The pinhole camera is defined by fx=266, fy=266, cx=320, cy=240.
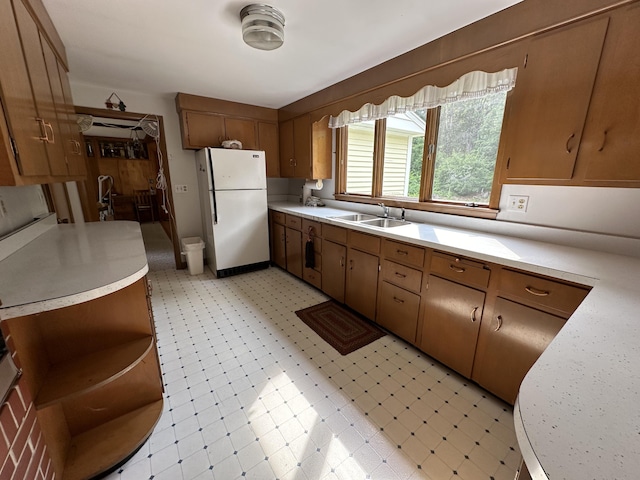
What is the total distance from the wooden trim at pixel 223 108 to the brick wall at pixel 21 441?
3178mm

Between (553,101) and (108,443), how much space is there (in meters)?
2.89

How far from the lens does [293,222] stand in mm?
3293

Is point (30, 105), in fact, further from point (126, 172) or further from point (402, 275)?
point (126, 172)

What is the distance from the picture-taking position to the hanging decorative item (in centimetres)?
305

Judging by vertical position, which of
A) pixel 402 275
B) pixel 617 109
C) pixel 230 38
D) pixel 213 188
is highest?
pixel 230 38

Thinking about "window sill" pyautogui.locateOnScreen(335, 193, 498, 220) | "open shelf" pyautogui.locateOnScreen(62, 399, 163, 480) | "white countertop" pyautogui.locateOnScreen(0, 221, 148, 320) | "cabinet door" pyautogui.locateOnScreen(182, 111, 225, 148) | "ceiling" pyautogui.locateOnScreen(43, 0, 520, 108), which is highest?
"ceiling" pyautogui.locateOnScreen(43, 0, 520, 108)

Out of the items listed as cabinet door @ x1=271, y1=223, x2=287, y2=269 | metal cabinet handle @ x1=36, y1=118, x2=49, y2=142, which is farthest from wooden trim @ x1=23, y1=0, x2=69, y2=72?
cabinet door @ x1=271, y1=223, x2=287, y2=269

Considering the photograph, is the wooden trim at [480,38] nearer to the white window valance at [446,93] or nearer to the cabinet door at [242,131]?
the white window valance at [446,93]

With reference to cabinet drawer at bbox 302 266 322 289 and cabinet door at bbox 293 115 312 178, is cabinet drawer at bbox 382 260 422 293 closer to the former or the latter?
cabinet drawer at bbox 302 266 322 289

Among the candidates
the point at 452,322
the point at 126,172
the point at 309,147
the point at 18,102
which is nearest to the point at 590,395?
the point at 452,322

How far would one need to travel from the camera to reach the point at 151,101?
3303 millimetres

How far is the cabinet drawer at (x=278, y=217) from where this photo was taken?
3.54 m

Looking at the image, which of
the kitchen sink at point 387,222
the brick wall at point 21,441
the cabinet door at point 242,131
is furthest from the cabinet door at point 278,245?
the brick wall at point 21,441

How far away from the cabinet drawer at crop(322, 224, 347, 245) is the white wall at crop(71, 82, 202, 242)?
2134mm
